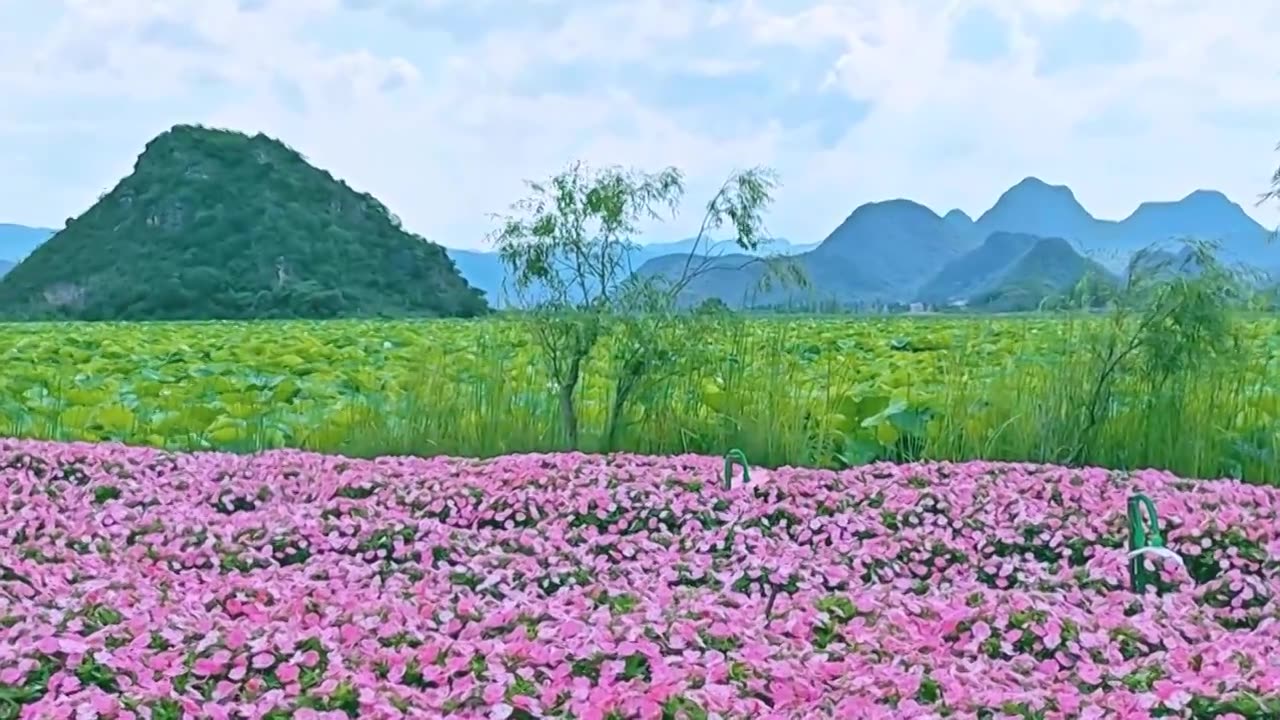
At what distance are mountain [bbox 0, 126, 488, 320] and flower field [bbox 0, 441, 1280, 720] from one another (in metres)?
26.4

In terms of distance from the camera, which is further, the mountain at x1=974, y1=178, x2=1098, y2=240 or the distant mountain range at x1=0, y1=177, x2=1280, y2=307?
the mountain at x1=974, y1=178, x2=1098, y2=240

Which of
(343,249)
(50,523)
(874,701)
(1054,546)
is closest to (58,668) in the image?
(874,701)

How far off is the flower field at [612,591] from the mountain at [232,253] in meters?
26.4

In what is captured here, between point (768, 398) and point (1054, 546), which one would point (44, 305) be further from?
point (1054, 546)

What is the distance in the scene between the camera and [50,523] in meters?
4.08

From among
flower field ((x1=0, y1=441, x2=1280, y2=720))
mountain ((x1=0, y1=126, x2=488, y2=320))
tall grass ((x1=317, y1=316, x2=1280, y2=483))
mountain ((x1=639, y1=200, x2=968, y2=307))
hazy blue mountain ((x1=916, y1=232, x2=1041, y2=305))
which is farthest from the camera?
mountain ((x1=0, y1=126, x2=488, y2=320))

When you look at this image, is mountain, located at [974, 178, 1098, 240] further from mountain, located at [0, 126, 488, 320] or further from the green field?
the green field

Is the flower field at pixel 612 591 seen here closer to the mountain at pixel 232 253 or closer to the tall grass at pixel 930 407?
the tall grass at pixel 930 407

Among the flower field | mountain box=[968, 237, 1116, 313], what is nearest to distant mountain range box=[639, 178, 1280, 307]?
mountain box=[968, 237, 1116, 313]

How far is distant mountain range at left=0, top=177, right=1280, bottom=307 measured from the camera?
609 cm

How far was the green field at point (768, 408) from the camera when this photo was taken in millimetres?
5676

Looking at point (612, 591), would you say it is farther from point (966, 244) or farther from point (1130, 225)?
point (966, 244)

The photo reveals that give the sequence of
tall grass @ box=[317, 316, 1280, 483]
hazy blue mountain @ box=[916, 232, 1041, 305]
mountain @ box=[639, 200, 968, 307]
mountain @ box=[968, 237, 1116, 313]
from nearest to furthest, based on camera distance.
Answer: tall grass @ box=[317, 316, 1280, 483] < mountain @ box=[968, 237, 1116, 313] < mountain @ box=[639, 200, 968, 307] < hazy blue mountain @ box=[916, 232, 1041, 305]

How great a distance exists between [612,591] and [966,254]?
30.6m
